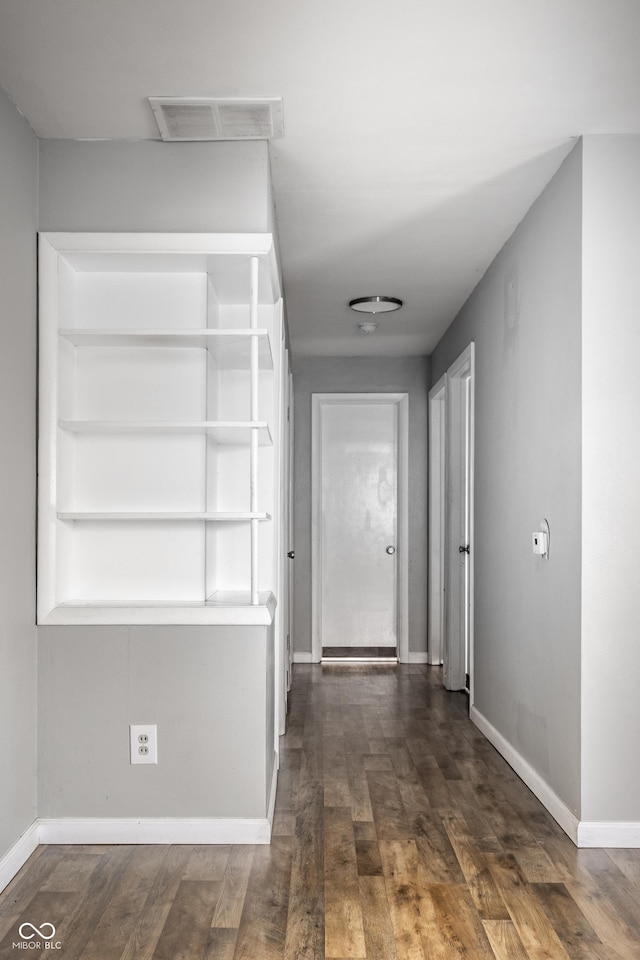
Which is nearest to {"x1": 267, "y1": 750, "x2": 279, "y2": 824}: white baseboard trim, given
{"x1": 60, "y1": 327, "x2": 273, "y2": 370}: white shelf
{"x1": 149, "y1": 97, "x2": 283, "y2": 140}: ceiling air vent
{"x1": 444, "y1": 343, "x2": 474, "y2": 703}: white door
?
{"x1": 60, "y1": 327, "x2": 273, "y2": 370}: white shelf

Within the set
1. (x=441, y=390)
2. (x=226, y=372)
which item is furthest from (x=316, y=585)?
(x=226, y=372)

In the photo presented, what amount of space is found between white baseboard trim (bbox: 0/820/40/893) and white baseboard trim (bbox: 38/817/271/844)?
53 millimetres

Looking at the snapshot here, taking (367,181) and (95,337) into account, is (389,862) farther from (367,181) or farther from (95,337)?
(367,181)

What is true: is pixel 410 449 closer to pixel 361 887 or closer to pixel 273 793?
pixel 273 793

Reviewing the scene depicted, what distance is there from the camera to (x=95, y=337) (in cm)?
285

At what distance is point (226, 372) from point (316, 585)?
345cm

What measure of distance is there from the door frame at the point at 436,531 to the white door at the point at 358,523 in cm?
32

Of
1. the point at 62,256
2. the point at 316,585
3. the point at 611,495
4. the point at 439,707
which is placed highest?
the point at 62,256

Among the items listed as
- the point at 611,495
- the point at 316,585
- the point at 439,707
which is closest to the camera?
the point at 611,495

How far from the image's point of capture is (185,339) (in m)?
2.82

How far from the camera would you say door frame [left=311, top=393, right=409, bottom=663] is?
645 centimetres

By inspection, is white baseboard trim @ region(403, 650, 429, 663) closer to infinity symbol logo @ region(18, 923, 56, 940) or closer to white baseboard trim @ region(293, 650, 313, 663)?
white baseboard trim @ region(293, 650, 313, 663)

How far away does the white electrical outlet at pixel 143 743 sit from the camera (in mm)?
2750

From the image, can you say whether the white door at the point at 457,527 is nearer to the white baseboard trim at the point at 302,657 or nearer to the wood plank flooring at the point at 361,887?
the white baseboard trim at the point at 302,657
